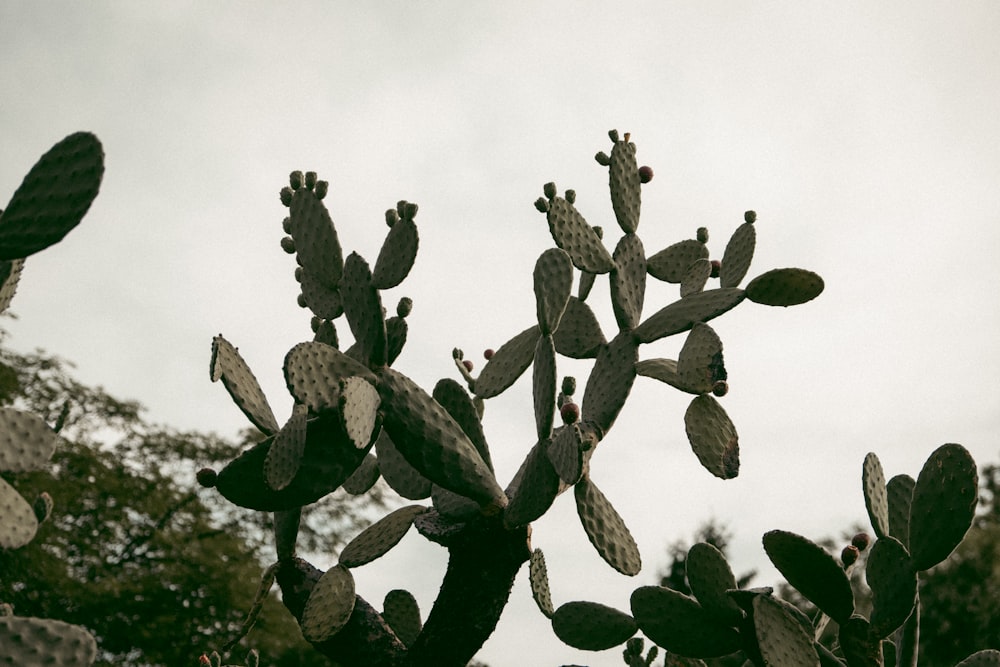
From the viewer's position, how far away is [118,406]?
14.9 m

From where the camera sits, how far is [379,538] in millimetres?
2221

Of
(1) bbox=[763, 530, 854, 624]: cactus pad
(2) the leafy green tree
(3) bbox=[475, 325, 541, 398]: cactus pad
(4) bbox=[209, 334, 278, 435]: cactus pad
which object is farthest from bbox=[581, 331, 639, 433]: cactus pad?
(2) the leafy green tree

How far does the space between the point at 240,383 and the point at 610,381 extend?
0.96 m

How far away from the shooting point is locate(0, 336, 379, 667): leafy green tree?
446 inches

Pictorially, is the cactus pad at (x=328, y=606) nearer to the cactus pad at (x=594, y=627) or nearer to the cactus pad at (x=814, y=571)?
the cactus pad at (x=594, y=627)

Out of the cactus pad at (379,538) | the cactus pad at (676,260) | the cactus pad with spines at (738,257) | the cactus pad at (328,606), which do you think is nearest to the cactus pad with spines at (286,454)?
the cactus pad at (328,606)

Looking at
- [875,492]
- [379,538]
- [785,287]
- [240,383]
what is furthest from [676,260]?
[240,383]

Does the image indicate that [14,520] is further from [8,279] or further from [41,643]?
[8,279]

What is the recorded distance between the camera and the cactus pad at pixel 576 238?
2357mm

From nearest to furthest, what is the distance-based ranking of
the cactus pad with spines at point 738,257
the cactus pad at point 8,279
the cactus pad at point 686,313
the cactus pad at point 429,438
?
the cactus pad at point 8,279
the cactus pad at point 429,438
the cactus pad at point 686,313
the cactus pad with spines at point 738,257

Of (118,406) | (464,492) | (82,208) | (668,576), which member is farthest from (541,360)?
(668,576)

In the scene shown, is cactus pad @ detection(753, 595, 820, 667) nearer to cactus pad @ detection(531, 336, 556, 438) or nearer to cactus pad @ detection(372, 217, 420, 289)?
cactus pad @ detection(531, 336, 556, 438)

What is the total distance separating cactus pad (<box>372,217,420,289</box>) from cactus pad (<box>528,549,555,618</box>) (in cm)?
80

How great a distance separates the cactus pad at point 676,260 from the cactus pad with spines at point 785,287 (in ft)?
1.64
